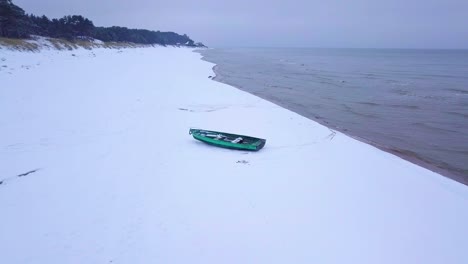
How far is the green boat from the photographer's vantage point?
10961 millimetres

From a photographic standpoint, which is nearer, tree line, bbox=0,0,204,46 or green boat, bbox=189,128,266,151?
green boat, bbox=189,128,266,151

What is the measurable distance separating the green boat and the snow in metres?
0.25

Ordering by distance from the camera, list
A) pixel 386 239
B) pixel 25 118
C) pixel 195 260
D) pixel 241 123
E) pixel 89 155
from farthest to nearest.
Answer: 1. pixel 241 123
2. pixel 25 118
3. pixel 89 155
4. pixel 386 239
5. pixel 195 260

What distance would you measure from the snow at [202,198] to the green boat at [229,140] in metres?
0.25

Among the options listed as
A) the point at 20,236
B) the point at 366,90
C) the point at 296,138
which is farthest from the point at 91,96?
the point at 366,90

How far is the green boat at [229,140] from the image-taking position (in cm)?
1096

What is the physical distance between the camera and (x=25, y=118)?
12156 mm

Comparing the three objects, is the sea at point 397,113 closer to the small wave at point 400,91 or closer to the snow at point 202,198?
the small wave at point 400,91

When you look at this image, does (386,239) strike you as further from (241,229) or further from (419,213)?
(241,229)

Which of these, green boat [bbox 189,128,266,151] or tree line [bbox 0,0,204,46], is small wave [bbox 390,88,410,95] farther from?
tree line [bbox 0,0,204,46]

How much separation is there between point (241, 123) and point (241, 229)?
8996 mm

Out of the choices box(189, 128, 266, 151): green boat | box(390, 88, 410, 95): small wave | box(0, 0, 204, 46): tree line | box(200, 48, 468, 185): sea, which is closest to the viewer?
box(189, 128, 266, 151): green boat

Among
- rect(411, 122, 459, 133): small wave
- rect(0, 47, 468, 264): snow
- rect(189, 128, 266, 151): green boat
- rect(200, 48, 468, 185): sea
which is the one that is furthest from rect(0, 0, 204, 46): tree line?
rect(411, 122, 459, 133): small wave

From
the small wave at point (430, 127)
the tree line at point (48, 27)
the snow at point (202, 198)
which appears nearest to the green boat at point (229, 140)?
the snow at point (202, 198)
